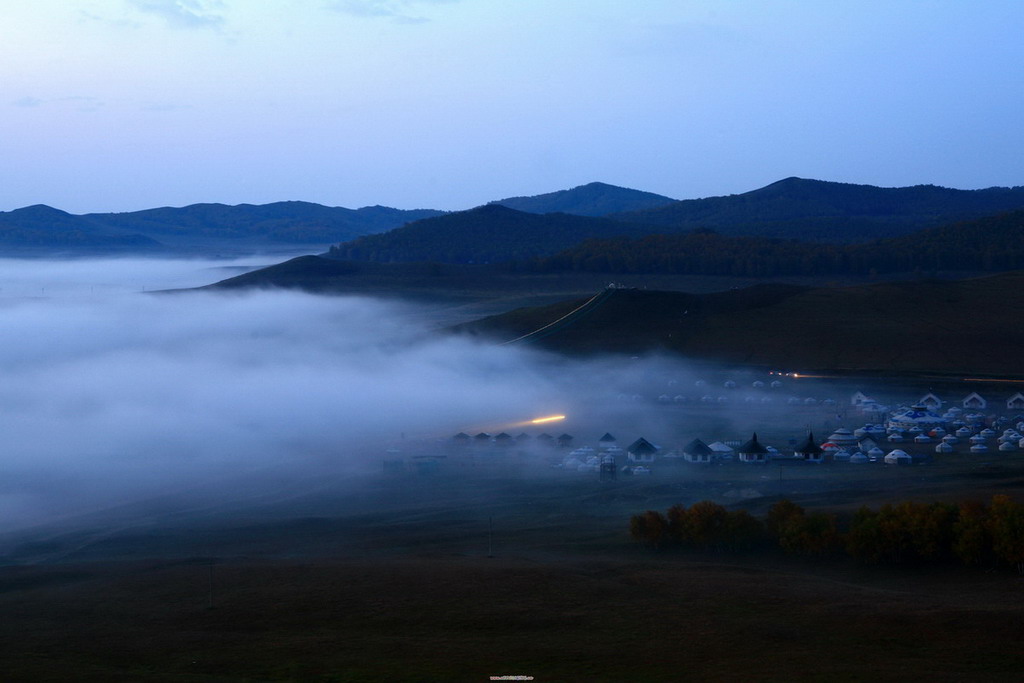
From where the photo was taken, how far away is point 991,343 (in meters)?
65.1

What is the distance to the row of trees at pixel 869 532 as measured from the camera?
25.5 metres

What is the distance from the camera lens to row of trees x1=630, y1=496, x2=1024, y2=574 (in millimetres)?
25531

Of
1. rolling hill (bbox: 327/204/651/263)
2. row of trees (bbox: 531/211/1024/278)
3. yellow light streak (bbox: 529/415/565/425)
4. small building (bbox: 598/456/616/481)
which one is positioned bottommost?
small building (bbox: 598/456/616/481)

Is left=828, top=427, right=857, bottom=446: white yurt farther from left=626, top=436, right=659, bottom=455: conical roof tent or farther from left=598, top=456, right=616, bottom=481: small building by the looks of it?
left=598, top=456, right=616, bottom=481: small building

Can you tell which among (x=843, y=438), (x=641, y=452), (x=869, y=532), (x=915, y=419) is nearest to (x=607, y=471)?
(x=641, y=452)

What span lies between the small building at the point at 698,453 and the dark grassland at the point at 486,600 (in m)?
5.47

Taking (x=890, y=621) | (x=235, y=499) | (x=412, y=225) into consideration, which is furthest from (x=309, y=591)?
(x=412, y=225)

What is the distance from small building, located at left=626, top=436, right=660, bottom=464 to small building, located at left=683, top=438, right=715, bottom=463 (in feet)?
3.61

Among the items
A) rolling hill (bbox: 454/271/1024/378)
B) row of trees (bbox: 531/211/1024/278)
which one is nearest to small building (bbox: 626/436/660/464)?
rolling hill (bbox: 454/271/1024/378)

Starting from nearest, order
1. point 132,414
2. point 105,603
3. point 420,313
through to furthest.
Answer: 1. point 105,603
2. point 132,414
3. point 420,313

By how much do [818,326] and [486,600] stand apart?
2002 inches

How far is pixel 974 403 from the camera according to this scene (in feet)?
174

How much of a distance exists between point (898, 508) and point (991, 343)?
41.6 metres

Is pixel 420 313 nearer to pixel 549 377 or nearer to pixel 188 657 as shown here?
pixel 549 377
